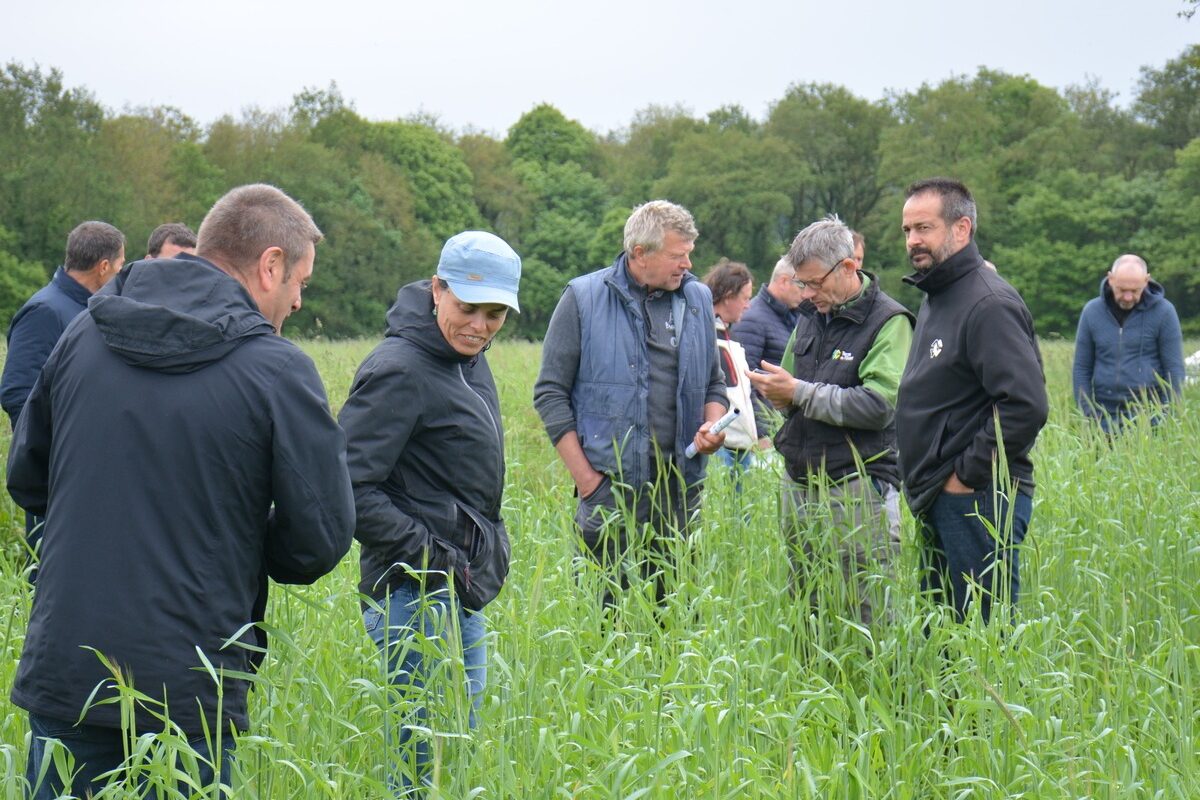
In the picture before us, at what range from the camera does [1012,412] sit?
437 centimetres

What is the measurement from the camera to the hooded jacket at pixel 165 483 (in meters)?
2.53

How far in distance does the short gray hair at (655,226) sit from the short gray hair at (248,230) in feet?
8.18

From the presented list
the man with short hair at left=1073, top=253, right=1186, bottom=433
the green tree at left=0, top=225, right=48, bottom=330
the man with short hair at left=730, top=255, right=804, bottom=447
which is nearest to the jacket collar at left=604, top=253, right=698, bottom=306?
the man with short hair at left=730, top=255, right=804, bottom=447

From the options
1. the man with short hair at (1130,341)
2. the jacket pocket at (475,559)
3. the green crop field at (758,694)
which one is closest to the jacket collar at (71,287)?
the green crop field at (758,694)

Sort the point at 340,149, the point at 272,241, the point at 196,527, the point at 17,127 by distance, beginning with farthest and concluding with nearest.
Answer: the point at 340,149, the point at 17,127, the point at 272,241, the point at 196,527

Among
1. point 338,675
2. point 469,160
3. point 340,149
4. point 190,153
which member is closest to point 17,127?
point 190,153

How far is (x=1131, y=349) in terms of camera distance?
30.1 feet

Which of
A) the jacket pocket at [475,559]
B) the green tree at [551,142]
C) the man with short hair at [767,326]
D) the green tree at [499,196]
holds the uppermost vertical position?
the green tree at [551,142]

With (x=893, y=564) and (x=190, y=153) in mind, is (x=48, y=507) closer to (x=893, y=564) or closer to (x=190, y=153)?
(x=893, y=564)

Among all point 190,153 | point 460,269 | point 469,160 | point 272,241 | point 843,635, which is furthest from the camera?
point 469,160

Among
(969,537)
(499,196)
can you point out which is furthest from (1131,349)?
(499,196)

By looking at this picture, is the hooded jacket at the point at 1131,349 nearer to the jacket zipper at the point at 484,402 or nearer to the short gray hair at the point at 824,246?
the short gray hair at the point at 824,246

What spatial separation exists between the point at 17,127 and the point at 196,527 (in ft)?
138

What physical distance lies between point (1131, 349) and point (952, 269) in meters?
5.22
